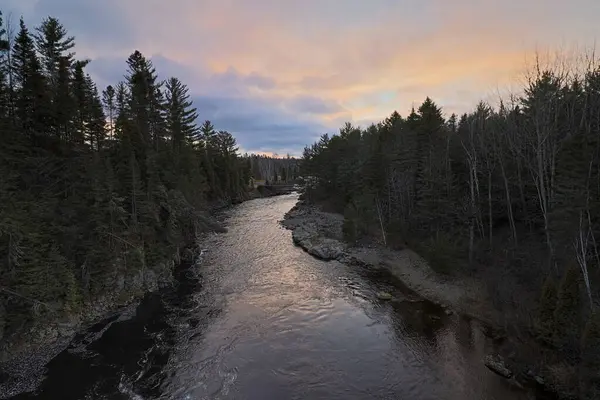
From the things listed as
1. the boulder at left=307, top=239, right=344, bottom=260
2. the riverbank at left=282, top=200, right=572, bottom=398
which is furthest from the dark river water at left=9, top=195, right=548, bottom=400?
the boulder at left=307, top=239, right=344, bottom=260

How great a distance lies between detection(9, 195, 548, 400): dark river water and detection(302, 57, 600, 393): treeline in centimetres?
377

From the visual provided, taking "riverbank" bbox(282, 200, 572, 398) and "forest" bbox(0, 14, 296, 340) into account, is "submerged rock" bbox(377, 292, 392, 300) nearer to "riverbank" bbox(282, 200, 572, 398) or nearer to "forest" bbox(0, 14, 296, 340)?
"riverbank" bbox(282, 200, 572, 398)

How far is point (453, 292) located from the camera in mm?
23547

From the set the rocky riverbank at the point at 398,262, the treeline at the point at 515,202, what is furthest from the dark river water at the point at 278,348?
the treeline at the point at 515,202

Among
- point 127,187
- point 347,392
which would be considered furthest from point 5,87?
point 347,392

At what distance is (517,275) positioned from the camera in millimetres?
21984

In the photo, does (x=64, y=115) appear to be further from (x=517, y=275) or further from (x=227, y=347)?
(x=517, y=275)

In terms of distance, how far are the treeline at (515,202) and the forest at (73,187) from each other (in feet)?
64.6

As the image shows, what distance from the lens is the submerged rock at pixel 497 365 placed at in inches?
589

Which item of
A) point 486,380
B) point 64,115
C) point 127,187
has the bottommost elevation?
point 486,380

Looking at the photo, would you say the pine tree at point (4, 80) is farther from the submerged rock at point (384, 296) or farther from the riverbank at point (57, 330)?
the submerged rock at point (384, 296)

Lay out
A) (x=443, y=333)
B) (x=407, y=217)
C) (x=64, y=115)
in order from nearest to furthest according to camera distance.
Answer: (x=443, y=333)
(x=64, y=115)
(x=407, y=217)

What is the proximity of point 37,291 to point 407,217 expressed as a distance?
107 feet

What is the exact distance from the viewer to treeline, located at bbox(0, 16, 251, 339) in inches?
647
